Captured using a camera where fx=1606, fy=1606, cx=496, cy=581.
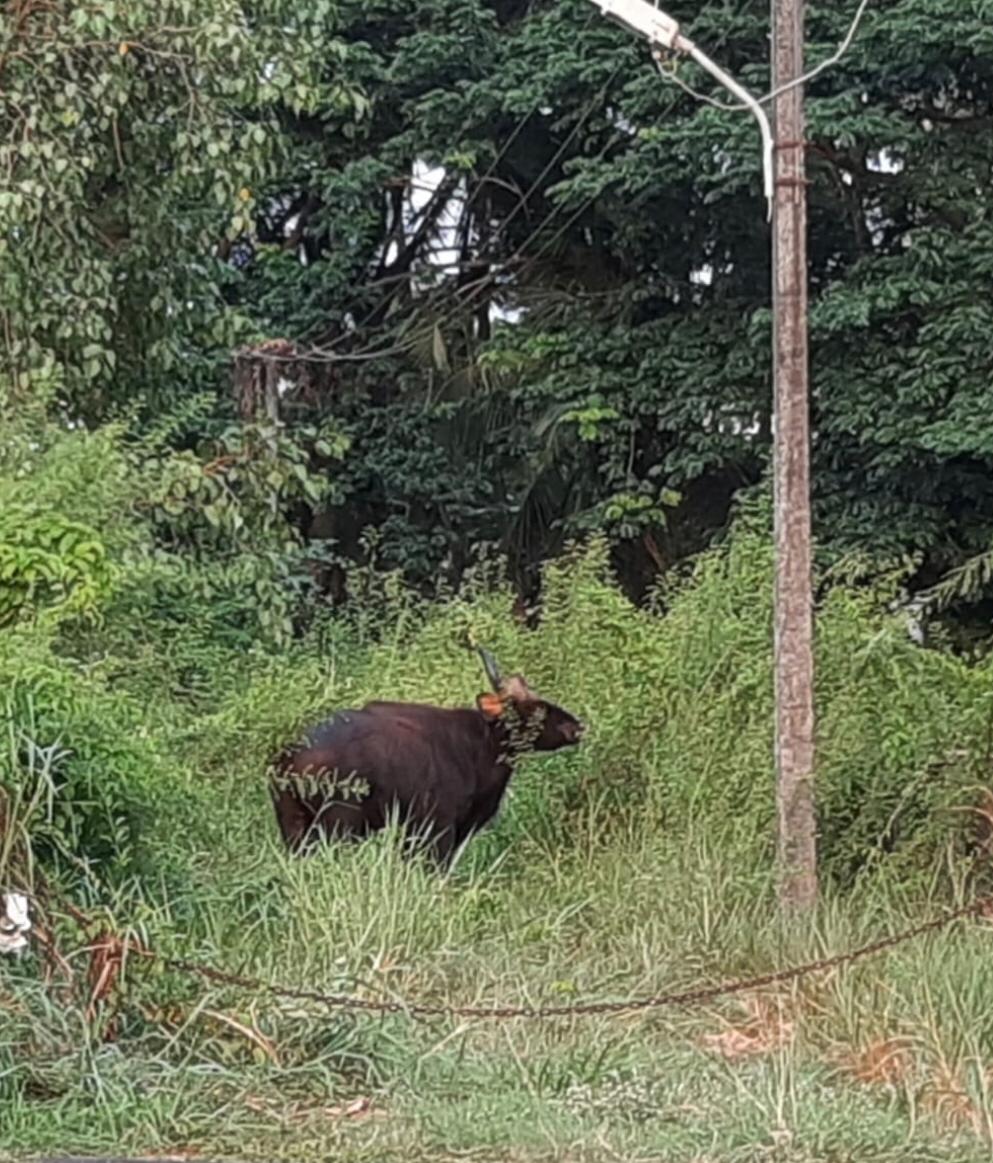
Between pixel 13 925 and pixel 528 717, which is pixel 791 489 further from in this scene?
pixel 13 925

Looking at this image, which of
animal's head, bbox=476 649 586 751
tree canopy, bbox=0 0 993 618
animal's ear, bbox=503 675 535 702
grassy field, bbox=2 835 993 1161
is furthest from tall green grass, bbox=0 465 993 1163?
tree canopy, bbox=0 0 993 618

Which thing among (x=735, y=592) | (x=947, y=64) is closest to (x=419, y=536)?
(x=947, y=64)

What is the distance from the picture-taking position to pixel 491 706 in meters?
7.05

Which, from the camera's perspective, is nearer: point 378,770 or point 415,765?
point 378,770

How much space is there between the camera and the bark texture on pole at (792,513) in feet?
19.4

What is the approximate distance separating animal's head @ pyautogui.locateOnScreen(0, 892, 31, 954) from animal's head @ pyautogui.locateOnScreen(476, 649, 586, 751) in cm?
266

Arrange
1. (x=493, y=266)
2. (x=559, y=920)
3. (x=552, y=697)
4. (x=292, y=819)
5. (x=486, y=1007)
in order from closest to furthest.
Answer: (x=486, y=1007)
(x=559, y=920)
(x=292, y=819)
(x=552, y=697)
(x=493, y=266)

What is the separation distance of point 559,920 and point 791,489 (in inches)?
71.0

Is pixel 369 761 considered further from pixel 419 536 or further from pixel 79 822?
pixel 419 536

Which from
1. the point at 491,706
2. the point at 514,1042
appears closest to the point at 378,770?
the point at 491,706

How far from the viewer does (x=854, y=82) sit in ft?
42.7

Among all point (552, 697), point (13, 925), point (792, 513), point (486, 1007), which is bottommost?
point (486, 1007)

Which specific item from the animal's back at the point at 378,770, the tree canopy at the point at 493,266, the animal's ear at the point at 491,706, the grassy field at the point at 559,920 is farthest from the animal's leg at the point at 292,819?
the tree canopy at the point at 493,266

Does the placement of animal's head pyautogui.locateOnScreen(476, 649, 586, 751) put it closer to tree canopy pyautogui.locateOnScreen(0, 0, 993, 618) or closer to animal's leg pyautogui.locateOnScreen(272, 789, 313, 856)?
animal's leg pyautogui.locateOnScreen(272, 789, 313, 856)
